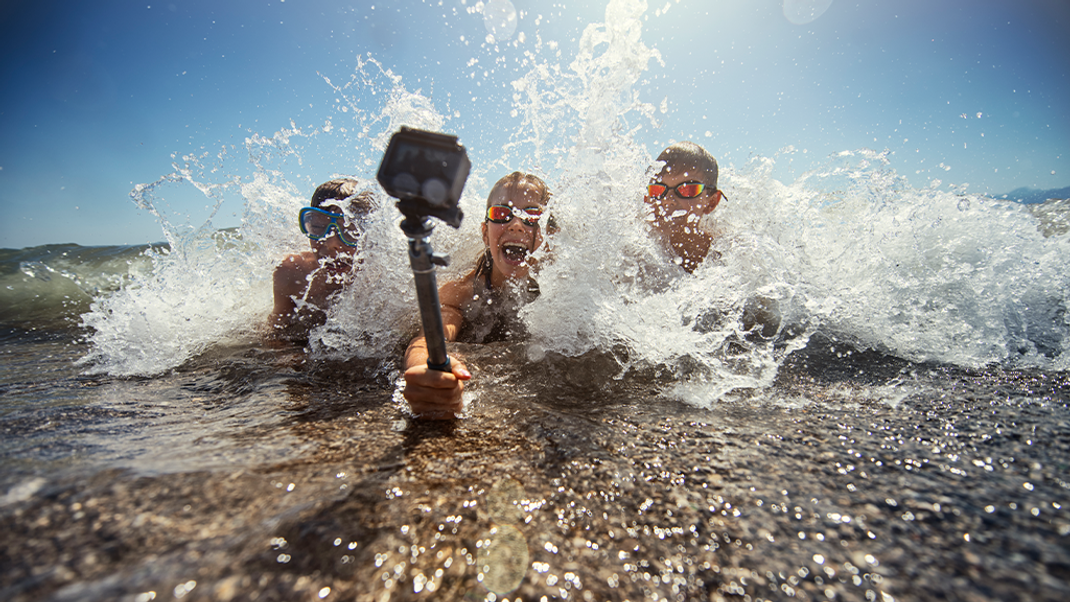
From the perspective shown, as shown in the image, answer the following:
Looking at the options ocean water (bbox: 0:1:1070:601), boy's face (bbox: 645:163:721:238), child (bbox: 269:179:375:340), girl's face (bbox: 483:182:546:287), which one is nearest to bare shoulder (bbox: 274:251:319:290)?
child (bbox: 269:179:375:340)

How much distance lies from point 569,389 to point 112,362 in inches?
136

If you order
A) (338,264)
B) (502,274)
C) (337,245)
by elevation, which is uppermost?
(337,245)

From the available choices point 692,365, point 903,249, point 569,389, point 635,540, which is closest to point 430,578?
point 635,540

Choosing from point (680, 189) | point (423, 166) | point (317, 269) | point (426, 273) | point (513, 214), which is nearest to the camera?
point (423, 166)

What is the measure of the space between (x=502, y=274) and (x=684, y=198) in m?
2.08

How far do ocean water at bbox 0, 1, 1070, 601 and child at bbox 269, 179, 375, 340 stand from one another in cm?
41

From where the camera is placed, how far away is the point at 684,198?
419 cm

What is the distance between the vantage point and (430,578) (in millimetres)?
860

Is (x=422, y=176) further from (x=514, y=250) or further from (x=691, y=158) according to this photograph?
(x=691, y=158)

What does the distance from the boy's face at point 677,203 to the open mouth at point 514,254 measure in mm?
1428

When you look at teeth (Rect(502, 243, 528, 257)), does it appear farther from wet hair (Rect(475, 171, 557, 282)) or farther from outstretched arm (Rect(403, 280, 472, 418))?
outstretched arm (Rect(403, 280, 472, 418))

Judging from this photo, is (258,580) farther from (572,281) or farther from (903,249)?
(903,249)

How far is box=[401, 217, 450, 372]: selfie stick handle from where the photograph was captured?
1309 mm

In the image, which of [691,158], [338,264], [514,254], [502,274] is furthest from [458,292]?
[691,158]
